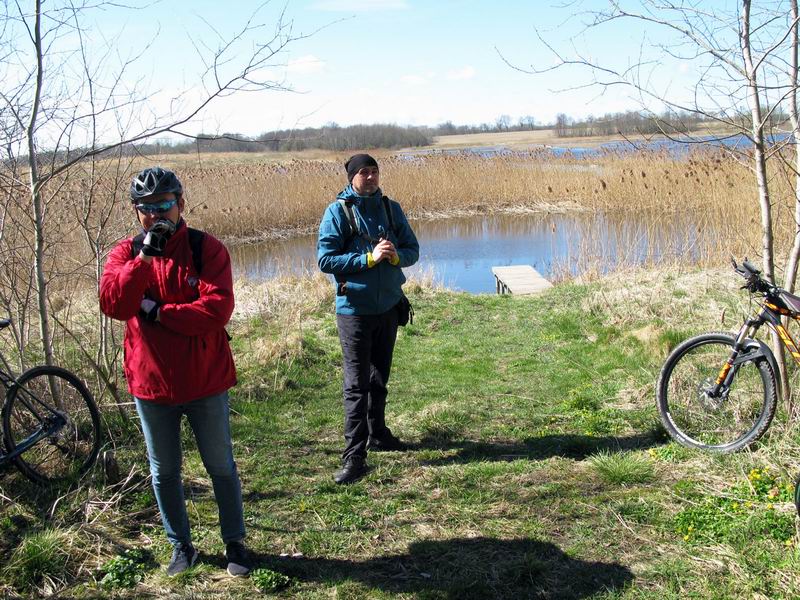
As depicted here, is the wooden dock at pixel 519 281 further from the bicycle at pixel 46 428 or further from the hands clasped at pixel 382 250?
Result: the bicycle at pixel 46 428

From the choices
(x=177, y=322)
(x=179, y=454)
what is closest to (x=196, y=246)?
(x=177, y=322)

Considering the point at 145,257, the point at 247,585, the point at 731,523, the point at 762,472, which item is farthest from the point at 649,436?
the point at 145,257

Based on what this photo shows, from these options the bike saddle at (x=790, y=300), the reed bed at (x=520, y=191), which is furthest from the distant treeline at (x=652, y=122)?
the reed bed at (x=520, y=191)

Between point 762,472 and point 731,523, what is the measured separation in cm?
54

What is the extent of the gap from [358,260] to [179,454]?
156cm

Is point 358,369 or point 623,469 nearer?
point 623,469

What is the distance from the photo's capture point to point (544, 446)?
4.65 m

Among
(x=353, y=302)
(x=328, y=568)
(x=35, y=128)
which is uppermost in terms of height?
(x=35, y=128)

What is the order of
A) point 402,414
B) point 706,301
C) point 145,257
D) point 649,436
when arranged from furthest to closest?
1. point 706,301
2. point 402,414
3. point 649,436
4. point 145,257

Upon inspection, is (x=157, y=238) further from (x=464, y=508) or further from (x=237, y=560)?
(x=464, y=508)

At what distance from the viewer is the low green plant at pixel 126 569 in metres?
3.18

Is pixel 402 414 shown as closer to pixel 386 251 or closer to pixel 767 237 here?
pixel 386 251

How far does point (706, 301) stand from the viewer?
777 cm

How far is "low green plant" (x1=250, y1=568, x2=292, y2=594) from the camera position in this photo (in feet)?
10.2
